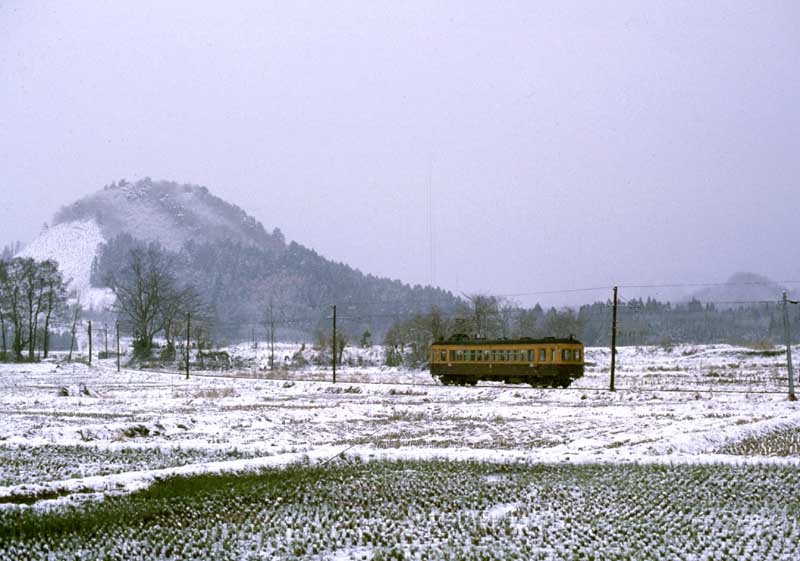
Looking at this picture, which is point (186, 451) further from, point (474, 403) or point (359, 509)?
point (474, 403)

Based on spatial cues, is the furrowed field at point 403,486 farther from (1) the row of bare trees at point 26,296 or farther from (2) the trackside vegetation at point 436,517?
(1) the row of bare trees at point 26,296

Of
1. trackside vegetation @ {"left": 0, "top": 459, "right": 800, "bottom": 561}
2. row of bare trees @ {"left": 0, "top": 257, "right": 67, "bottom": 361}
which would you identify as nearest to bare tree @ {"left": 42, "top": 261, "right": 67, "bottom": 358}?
row of bare trees @ {"left": 0, "top": 257, "right": 67, "bottom": 361}

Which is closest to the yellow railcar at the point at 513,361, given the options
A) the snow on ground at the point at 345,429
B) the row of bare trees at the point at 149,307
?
the snow on ground at the point at 345,429

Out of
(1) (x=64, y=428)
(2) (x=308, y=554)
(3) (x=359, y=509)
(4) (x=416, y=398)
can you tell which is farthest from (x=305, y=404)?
(2) (x=308, y=554)

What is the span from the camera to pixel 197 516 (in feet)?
37.9

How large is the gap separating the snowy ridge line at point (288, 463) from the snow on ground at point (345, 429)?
0.15 ft

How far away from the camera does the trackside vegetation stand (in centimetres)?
952

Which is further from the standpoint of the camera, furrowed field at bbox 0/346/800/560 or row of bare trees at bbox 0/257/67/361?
row of bare trees at bbox 0/257/67/361

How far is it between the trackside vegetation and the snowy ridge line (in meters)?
0.45

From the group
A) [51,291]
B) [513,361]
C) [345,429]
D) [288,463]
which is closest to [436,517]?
[288,463]

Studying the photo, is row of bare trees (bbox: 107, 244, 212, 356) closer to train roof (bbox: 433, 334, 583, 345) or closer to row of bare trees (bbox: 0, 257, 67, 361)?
row of bare trees (bbox: 0, 257, 67, 361)

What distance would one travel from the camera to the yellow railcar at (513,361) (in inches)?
1877

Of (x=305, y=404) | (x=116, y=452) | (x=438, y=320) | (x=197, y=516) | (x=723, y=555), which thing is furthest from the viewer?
(x=438, y=320)

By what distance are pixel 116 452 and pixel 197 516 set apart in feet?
26.9
